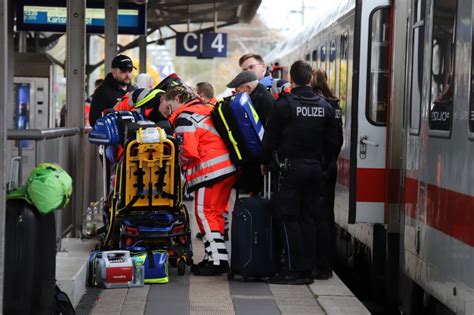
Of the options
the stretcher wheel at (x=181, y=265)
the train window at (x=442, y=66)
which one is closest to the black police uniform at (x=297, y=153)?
the stretcher wheel at (x=181, y=265)

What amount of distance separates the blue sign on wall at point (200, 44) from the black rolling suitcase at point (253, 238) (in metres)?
16.8

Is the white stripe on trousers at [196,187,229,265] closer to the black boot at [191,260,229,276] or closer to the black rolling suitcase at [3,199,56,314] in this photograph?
the black boot at [191,260,229,276]

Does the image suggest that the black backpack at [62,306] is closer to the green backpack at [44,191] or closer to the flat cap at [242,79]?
the green backpack at [44,191]

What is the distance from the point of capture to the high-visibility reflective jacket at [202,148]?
10.5 metres

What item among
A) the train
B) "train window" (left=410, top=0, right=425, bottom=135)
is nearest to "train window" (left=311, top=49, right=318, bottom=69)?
the train

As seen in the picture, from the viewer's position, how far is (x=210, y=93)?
48.8 ft

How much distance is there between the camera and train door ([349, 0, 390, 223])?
34.6 feet

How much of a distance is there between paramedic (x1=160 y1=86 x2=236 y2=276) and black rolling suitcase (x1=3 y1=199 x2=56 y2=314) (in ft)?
12.2

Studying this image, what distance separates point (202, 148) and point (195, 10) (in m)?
14.8

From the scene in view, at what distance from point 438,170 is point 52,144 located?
3481 mm

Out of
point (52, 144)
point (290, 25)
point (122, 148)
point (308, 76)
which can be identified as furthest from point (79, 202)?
point (290, 25)

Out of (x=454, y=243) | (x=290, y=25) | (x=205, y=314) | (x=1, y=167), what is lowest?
(x=205, y=314)

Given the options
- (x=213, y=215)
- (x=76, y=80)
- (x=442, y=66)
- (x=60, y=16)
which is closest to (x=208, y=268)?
(x=213, y=215)

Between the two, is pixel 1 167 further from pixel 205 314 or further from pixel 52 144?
pixel 52 144
